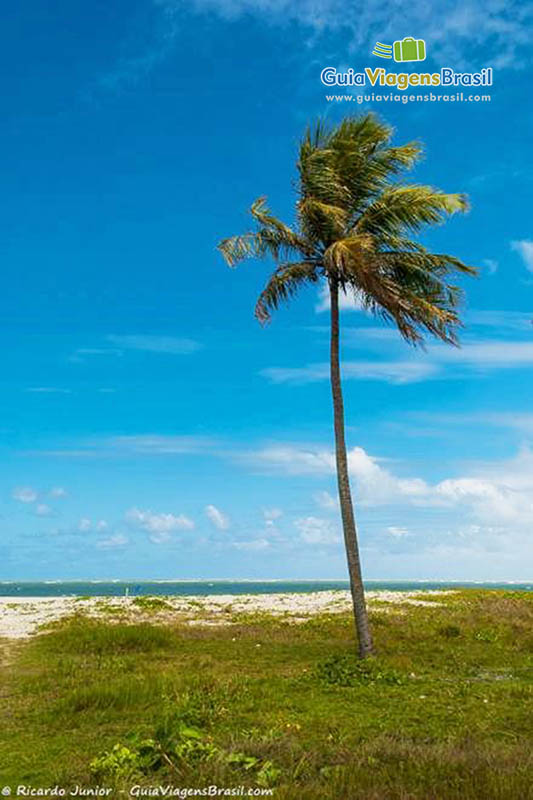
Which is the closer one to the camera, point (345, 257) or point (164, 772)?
point (164, 772)

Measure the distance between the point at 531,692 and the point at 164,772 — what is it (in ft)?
27.0

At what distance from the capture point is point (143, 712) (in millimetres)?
12016

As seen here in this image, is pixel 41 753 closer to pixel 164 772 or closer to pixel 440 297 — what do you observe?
pixel 164 772

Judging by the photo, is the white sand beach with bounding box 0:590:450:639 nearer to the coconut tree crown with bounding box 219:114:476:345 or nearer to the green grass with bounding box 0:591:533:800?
the green grass with bounding box 0:591:533:800

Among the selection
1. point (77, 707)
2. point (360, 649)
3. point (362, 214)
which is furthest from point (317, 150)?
point (77, 707)

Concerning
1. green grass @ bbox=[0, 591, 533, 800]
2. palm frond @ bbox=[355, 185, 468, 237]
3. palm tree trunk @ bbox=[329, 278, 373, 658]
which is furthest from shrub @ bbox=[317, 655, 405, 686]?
palm frond @ bbox=[355, 185, 468, 237]

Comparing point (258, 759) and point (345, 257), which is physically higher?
point (345, 257)

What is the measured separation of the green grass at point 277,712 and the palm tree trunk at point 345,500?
3.66 feet

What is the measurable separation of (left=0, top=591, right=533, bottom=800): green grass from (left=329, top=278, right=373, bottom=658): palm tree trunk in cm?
112

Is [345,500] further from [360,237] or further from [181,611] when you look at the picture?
[181,611]

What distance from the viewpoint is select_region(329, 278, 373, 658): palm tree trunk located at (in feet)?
58.4

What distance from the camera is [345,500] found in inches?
725

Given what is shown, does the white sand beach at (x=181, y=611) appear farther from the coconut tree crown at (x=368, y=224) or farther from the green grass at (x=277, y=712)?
the coconut tree crown at (x=368, y=224)

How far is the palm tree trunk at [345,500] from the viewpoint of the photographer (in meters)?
17.8
